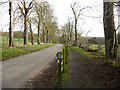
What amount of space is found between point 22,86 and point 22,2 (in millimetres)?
21506

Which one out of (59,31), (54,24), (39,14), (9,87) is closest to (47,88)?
(9,87)

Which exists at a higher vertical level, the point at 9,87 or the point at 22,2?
the point at 22,2

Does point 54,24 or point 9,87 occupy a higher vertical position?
point 54,24

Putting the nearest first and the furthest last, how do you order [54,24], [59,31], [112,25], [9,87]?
[9,87] → [112,25] → [54,24] → [59,31]

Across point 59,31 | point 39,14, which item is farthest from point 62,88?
point 59,31

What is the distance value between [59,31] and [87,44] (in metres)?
38.3

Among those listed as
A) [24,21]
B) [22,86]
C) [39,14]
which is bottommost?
[22,86]

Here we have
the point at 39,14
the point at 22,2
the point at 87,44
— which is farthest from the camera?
the point at 39,14

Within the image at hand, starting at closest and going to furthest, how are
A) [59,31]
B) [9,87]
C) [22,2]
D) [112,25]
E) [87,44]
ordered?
[9,87] → [112,25] → [87,44] → [22,2] → [59,31]

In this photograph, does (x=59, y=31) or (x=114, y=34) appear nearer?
(x=114, y=34)

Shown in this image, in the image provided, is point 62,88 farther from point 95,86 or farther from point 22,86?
point 22,86

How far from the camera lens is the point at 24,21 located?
23.5 metres

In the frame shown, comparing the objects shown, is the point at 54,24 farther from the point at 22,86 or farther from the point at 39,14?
the point at 22,86

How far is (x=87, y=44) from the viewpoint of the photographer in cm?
2122
